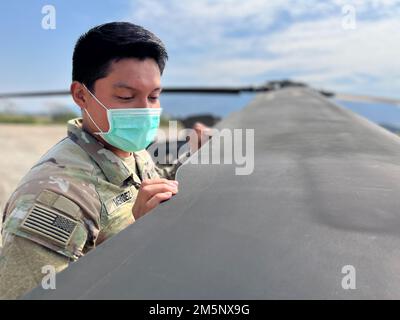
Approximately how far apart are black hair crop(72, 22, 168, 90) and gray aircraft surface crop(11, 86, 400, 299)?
2.16ft

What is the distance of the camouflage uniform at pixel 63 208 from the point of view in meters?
1.31

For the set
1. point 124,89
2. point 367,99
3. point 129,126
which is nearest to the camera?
point 124,89

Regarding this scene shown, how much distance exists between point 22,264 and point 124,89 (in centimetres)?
91

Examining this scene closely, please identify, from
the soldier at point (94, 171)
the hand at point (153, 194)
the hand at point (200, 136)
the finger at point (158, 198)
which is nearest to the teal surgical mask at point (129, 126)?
the soldier at point (94, 171)

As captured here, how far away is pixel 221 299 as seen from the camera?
0.75 metres

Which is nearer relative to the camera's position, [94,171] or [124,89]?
[94,171]

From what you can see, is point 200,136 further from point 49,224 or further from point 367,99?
point 367,99

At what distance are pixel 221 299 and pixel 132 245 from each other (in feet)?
1.03

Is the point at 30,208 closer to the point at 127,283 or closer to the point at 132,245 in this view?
the point at 132,245

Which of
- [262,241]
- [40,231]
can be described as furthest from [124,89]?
[262,241]

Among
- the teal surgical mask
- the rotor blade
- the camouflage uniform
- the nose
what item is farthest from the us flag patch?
the rotor blade

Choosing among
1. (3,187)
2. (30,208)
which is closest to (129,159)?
(30,208)

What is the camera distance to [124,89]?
1.80 metres
